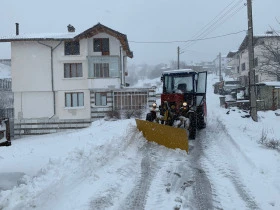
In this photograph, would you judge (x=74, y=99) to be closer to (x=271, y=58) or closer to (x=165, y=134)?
(x=271, y=58)

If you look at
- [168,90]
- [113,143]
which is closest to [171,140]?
[113,143]

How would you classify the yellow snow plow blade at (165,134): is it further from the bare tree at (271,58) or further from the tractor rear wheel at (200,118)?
the bare tree at (271,58)

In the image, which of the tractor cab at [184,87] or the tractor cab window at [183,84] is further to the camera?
the tractor cab window at [183,84]

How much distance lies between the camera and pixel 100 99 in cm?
2961

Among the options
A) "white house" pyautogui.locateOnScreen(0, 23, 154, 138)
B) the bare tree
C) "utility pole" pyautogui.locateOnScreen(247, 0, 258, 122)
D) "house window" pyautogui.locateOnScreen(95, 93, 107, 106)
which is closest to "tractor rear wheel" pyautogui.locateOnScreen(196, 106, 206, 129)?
"utility pole" pyautogui.locateOnScreen(247, 0, 258, 122)

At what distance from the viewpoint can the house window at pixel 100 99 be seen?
29422 millimetres

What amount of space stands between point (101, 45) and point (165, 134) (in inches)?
798

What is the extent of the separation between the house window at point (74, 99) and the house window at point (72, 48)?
12.4ft

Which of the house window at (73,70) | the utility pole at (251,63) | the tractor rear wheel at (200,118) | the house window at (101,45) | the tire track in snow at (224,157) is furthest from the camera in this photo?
the house window at (73,70)

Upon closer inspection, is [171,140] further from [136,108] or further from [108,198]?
[136,108]

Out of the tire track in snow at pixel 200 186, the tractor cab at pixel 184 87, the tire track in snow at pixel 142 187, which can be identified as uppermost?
the tractor cab at pixel 184 87

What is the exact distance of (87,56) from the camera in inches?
1156

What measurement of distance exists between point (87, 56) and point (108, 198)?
24.7 m

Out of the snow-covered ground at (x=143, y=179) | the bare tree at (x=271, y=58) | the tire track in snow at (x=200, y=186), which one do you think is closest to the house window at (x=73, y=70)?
the bare tree at (x=271, y=58)
